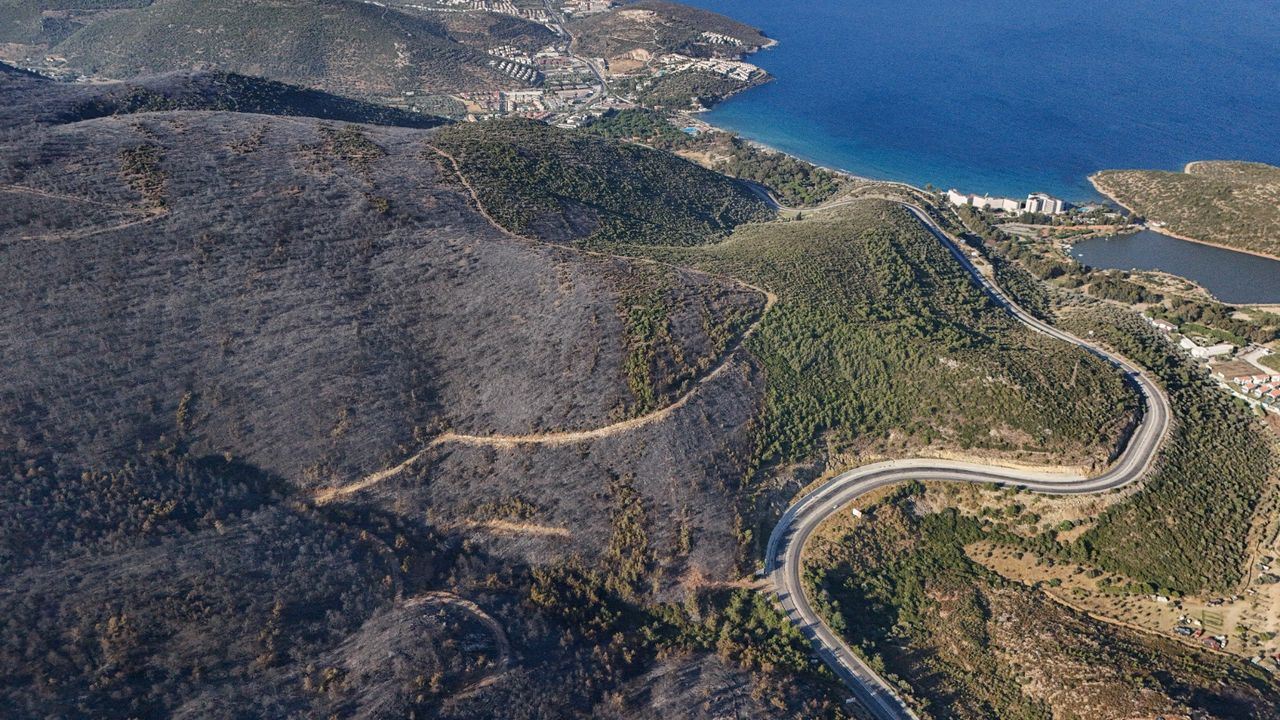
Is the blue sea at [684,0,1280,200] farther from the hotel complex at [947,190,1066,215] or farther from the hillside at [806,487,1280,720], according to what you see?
the hillside at [806,487,1280,720]

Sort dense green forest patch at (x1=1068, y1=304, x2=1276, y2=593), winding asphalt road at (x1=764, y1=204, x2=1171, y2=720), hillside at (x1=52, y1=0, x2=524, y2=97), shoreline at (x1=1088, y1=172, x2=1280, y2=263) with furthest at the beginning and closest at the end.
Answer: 1. hillside at (x1=52, y1=0, x2=524, y2=97)
2. shoreline at (x1=1088, y1=172, x2=1280, y2=263)
3. dense green forest patch at (x1=1068, y1=304, x2=1276, y2=593)
4. winding asphalt road at (x1=764, y1=204, x2=1171, y2=720)

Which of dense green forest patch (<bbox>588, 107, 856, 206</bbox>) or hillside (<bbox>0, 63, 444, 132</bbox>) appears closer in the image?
hillside (<bbox>0, 63, 444, 132</bbox>)

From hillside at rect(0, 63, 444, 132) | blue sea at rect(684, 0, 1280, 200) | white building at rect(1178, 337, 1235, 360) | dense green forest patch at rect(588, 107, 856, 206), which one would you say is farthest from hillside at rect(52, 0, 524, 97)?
white building at rect(1178, 337, 1235, 360)

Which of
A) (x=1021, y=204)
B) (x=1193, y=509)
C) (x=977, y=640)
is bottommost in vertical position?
(x=977, y=640)

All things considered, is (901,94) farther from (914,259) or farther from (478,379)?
(478,379)

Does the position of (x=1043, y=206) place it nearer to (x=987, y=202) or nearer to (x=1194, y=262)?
(x=987, y=202)

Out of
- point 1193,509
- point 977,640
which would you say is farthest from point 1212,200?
point 977,640

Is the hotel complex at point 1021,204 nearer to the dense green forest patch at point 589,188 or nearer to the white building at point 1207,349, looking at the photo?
the dense green forest patch at point 589,188
